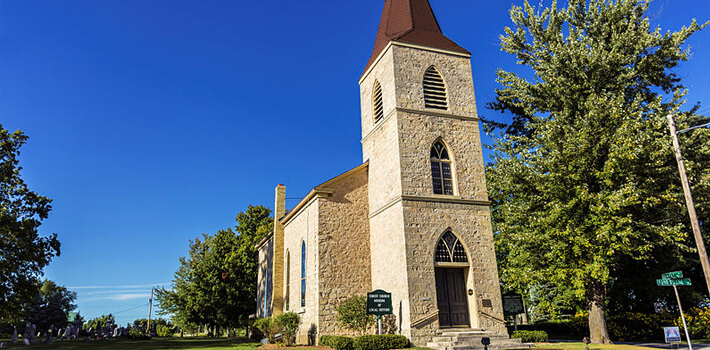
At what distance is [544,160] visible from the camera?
17.5 metres

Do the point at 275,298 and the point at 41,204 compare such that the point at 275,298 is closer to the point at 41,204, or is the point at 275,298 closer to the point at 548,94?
the point at 41,204

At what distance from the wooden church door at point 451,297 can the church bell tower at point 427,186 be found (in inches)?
1.5

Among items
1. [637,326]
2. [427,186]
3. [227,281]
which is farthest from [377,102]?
[227,281]

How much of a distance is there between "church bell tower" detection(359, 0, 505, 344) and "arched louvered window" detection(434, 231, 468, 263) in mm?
41

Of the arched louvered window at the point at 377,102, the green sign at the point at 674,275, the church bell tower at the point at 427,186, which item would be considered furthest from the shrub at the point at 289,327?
the green sign at the point at 674,275

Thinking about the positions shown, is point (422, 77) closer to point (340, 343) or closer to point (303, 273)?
point (303, 273)

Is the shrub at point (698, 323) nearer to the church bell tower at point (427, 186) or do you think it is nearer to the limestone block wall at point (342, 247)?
the church bell tower at point (427, 186)

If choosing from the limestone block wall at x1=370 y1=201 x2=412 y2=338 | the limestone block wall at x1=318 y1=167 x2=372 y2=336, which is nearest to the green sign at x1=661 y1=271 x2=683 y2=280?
the limestone block wall at x1=370 y1=201 x2=412 y2=338

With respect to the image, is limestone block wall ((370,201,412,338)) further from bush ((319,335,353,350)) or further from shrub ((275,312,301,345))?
shrub ((275,312,301,345))

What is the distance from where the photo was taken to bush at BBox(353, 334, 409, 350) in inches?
605

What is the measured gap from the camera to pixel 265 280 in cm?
3175

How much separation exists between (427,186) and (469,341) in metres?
6.26

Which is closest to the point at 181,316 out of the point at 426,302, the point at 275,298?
the point at 275,298

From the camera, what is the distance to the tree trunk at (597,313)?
1703cm
